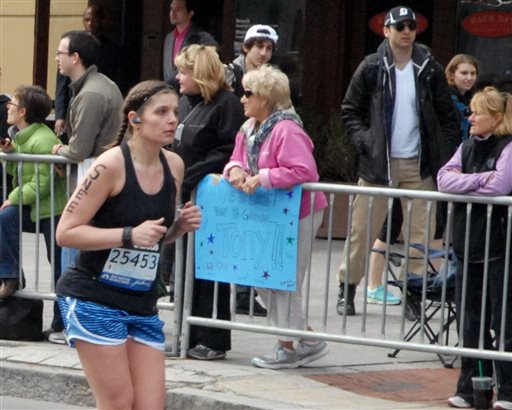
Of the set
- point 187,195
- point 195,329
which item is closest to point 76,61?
point 187,195

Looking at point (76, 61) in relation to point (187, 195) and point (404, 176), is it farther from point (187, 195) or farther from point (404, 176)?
point (404, 176)

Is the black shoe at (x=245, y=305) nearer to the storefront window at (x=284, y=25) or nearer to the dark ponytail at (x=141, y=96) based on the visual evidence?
the dark ponytail at (x=141, y=96)

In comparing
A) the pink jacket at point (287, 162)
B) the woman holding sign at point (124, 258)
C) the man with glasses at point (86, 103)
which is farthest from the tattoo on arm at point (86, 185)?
the man with glasses at point (86, 103)

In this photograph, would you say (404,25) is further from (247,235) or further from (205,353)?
(205,353)

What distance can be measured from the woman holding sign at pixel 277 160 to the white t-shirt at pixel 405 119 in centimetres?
169

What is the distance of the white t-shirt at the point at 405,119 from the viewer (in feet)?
32.2

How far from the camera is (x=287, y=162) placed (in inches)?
318

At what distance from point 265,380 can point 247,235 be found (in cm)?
84

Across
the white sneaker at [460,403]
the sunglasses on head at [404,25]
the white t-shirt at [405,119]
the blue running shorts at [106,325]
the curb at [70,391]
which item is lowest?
the curb at [70,391]

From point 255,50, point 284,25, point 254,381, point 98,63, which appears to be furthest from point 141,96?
point 284,25

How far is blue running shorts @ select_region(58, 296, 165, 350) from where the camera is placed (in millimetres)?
5676

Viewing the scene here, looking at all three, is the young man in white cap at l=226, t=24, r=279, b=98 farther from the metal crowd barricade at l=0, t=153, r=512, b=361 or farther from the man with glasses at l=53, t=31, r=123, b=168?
the metal crowd barricade at l=0, t=153, r=512, b=361

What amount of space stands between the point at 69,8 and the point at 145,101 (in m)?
10.5

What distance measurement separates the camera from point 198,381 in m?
7.88
